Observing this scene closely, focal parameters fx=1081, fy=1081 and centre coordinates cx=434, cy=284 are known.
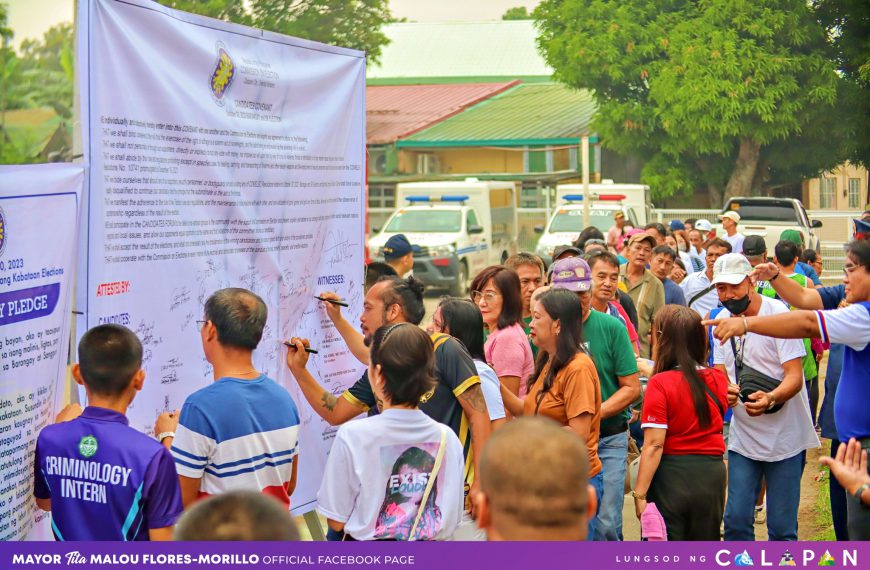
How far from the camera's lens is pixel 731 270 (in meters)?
6.05

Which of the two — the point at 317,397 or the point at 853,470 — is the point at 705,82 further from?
the point at 853,470

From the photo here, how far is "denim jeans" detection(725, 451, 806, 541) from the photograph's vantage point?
604cm

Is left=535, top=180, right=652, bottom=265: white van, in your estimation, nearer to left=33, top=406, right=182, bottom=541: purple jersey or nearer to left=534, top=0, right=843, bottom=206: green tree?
left=534, top=0, right=843, bottom=206: green tree

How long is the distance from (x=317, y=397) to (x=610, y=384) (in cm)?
165

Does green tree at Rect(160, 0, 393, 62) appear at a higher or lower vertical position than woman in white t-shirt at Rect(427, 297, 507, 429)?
higher

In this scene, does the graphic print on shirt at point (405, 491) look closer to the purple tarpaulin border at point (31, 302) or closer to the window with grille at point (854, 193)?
→ the purple tarpaulin border at point (31, 302)

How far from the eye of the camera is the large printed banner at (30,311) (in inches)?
141

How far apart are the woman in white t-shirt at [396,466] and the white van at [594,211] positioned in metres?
19.6

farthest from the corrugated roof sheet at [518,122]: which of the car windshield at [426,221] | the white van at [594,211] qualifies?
the car windshield at [426,221]

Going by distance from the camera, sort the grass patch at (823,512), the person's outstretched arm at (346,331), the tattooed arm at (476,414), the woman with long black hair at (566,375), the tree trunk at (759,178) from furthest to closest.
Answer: the tree trunk at (759,178) < the grass patch at (823,512) < the person's outstretched arm at (346,331) < the woman with long black hair at (566,375) < the tattooed arm at (476,414)

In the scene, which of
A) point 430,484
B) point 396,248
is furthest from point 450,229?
point 430,484

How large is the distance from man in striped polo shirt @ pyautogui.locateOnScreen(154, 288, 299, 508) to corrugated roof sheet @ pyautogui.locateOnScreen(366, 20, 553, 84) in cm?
4735

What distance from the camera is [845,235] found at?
31031mm

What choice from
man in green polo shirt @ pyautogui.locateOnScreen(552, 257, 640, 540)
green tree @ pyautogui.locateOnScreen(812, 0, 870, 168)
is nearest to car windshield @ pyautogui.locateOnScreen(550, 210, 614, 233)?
green tree @ pyautogui.locateOnScreen(812, 0, 870, 168)
